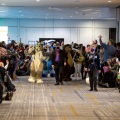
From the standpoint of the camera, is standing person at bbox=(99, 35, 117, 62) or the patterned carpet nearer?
the patterned carpet

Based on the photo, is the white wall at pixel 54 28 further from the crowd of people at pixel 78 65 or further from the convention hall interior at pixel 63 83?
the crowd of people at pixel 78 65

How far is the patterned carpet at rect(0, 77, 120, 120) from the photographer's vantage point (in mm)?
8664

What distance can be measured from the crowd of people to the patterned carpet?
1.91 feet

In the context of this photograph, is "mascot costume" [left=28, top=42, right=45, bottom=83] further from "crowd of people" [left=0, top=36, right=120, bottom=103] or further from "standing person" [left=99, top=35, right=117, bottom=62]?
"standing person" [left=99, top=35, right=117, bottom=62]

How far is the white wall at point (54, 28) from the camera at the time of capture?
119ft

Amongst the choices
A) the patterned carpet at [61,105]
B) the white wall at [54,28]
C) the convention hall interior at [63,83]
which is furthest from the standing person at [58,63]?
the white wall at [54,28]

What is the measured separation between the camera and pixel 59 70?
1570 centimetres

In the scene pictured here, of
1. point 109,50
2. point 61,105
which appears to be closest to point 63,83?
point 109,50

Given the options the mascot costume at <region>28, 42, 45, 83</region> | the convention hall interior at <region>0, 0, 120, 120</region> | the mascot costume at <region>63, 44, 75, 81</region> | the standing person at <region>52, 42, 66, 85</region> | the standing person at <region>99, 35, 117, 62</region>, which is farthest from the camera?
the mascot costume at <region>63, 44, 75, 81</region>

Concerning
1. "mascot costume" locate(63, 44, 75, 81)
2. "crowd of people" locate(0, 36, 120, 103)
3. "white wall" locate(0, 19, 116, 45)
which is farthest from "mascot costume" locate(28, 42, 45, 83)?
"white wall" locate(0, 19, 116, 45)

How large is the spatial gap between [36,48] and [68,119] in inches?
332

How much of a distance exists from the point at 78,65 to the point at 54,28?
18276 millimetres

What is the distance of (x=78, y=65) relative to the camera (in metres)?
18.3

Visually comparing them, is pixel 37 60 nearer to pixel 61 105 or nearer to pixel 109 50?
pixel 109 50
